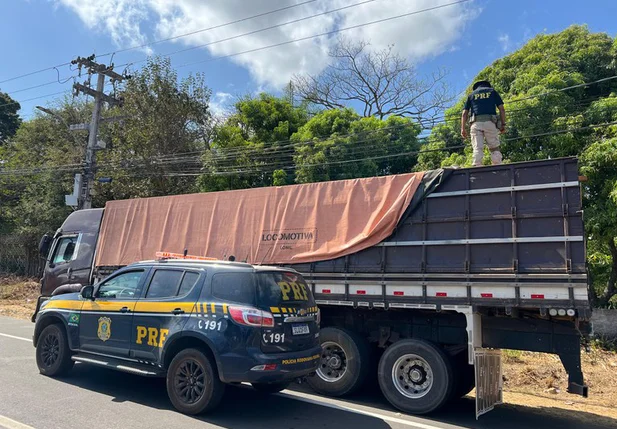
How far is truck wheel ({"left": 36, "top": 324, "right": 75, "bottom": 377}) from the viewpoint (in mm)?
6816

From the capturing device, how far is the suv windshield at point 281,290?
5.48 meters

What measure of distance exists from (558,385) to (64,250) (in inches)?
401

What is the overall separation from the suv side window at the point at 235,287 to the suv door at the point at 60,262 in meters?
6.11

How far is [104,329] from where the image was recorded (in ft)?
21.0

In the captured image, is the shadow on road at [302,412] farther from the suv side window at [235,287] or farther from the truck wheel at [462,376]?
the suv side window at [235,287]

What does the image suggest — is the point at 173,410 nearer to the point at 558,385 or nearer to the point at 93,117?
the point at 558,385

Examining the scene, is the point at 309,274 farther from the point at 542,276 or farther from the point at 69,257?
the point at 69,257

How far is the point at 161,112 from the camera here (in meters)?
21.0

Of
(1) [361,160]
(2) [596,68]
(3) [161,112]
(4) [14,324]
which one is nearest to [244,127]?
(3) [161,112]

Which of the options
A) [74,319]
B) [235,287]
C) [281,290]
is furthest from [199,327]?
[74,319]

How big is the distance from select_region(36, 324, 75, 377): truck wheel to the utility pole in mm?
12350

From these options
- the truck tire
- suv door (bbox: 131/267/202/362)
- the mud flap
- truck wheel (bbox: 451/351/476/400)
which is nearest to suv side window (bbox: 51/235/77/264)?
suv door (bbox: 131/267/202/362)

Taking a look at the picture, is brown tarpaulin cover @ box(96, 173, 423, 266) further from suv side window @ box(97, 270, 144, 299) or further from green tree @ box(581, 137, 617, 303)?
green tree @ box(581, 137, 617, 303)

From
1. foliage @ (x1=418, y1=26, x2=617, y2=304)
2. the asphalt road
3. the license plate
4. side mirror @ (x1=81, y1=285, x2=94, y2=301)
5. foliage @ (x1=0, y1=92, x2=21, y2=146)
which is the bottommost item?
the asphalt road
